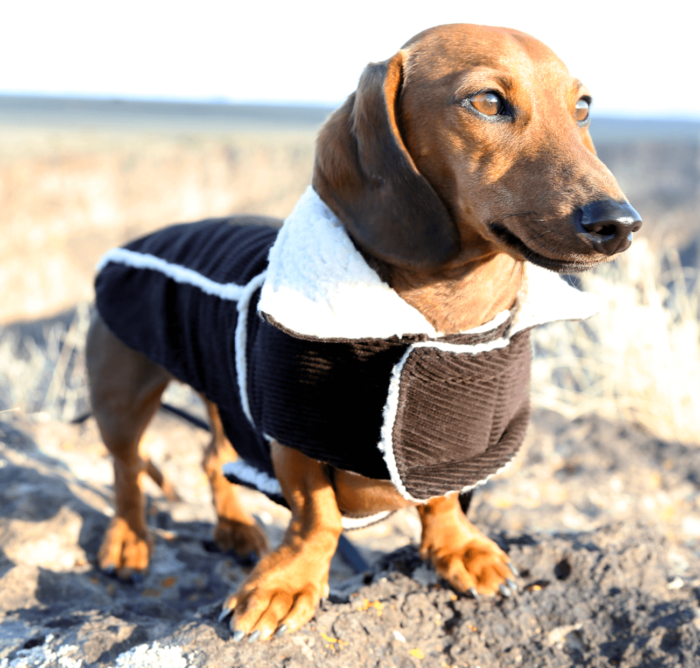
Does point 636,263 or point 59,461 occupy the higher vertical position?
point 636,263

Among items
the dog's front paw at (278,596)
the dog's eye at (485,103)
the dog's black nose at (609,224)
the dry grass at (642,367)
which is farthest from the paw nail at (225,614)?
the dry grass at (642,367)

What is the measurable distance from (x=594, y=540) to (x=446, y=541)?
0.51 meters

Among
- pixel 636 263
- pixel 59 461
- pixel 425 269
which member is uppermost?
pixel 425 269

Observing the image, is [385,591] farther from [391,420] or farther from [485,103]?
[485,103]

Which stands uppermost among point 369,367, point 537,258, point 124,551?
point 537,258

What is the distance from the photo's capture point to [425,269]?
5.19ft

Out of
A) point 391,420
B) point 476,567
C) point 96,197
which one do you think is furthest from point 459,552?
point 96,197

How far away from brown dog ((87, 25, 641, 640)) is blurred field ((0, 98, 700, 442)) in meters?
2.50

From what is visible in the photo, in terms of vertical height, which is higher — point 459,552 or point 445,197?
point 445,197

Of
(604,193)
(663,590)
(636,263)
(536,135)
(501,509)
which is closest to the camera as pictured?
(604,193)

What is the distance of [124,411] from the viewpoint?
2.64 metres

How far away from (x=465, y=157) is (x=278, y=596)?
1.17m

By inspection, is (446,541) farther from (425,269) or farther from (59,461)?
(59,461)

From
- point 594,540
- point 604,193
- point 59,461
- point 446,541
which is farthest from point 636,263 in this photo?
point 59,461
